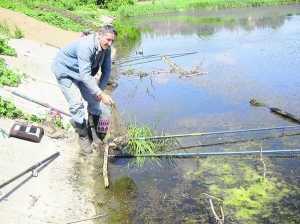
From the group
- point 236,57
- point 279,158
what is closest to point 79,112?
point 279,158

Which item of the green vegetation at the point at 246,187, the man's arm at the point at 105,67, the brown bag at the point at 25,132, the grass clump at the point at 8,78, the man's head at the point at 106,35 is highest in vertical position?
the man's head at the point at 106,35

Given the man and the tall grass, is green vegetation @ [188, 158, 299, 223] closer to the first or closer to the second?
the man

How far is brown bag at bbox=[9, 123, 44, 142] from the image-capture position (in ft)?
17.7

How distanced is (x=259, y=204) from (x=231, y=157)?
133cm

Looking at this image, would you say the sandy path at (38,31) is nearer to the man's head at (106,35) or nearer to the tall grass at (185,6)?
the man's head at (106,35)

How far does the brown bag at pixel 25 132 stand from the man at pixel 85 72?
0.68 metres

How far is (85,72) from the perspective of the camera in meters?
4.81

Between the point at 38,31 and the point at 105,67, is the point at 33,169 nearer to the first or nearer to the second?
the point at 105,67

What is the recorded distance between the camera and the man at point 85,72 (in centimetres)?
474

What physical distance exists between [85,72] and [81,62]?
15 cm

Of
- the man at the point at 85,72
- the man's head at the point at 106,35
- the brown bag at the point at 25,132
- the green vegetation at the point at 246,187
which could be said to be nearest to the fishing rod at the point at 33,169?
the brown bag at the point at 25,132

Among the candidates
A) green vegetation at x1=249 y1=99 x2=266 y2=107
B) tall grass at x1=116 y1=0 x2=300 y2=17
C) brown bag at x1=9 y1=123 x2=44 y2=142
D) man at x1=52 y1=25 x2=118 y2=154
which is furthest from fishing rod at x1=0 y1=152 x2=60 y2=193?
tall grass at x1=116 y1=0 x2=300 y2=17

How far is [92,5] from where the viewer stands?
36.4 m

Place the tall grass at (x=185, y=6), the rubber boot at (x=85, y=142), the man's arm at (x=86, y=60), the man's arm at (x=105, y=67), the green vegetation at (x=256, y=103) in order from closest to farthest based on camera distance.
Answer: the man's arm at (x=86, y=60) → the man's arm at (x=105, y=67) → the rubber boot at (x=85, y=142) → the green vegetation at (x=256, y=103) → the tall grass at (x=185, y=6)
